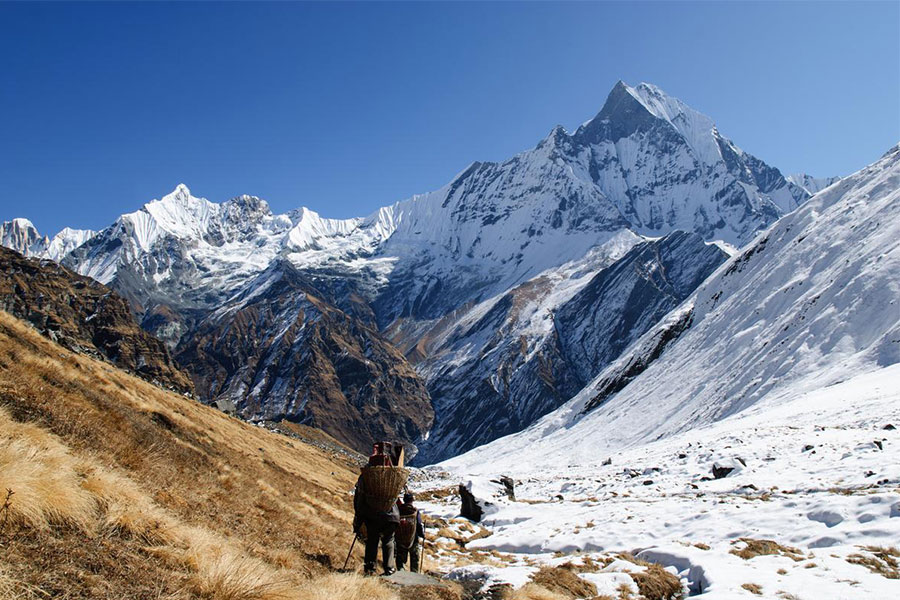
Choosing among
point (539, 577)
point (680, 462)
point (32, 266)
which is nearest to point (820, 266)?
point (680, 462)

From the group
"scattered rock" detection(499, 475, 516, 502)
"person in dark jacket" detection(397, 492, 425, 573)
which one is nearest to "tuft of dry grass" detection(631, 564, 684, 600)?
"person in dark jacket" detection(397, 492, 425, 573)

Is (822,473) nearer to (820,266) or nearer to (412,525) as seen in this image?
(412,525)

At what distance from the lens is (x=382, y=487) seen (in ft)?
38.7

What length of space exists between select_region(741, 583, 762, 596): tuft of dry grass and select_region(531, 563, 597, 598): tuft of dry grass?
10.4 ft

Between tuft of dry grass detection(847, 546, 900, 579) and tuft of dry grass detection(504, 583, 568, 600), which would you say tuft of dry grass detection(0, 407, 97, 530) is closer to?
tuft of dry grass detection(504, 583, 568, 600)

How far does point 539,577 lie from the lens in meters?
12.4

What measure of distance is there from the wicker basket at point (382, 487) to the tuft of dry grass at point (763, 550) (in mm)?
9460

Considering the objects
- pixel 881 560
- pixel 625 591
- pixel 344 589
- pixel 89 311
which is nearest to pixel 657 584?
pixel 625 591

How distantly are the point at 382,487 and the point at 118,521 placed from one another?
5.63 m

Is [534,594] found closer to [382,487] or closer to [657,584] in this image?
[382,487]

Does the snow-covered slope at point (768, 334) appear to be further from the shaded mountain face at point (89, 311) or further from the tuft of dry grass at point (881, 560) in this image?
the shaded mountain face at point (89, 311)

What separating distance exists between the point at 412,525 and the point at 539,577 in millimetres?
3307

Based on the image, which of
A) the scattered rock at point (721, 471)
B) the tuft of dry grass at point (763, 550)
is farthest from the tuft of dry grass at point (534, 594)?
the scattered rock at point (721, 471)

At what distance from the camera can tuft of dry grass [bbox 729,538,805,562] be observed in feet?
45.2
